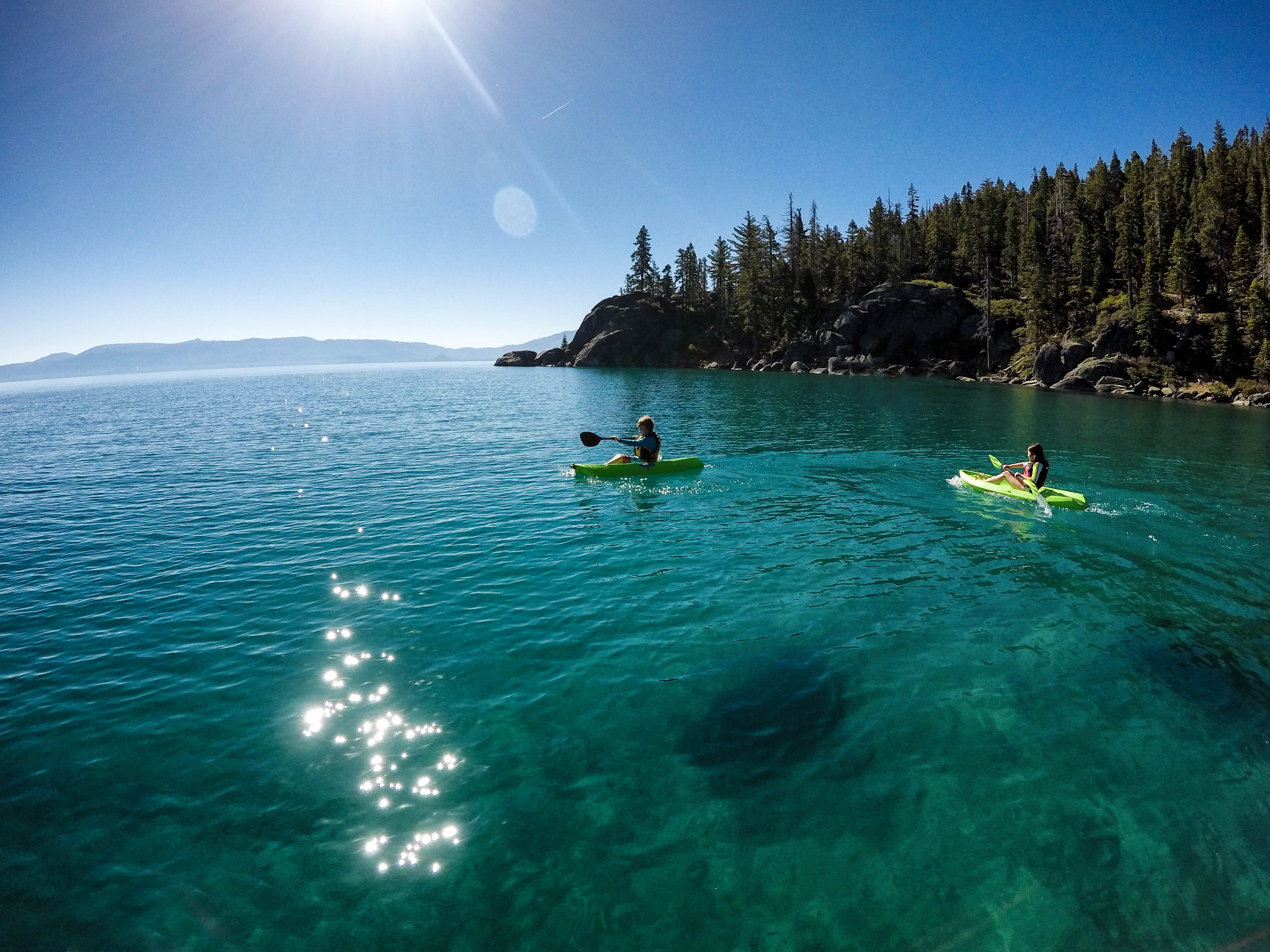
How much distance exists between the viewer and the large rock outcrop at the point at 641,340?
136 metres

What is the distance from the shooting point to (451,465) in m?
29.5

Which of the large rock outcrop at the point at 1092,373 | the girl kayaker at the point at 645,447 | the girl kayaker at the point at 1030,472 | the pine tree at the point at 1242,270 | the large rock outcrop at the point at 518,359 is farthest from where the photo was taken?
the large rock outcrop at the point at 518,359

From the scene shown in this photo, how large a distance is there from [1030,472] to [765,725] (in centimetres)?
1697

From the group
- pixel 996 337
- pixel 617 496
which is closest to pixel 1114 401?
pixel 996 337

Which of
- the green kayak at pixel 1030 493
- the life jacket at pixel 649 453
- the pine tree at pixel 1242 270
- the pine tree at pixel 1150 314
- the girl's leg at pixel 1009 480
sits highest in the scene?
the pine tree at pixel 1242 270

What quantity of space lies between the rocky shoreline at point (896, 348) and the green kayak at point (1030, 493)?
2221 inches

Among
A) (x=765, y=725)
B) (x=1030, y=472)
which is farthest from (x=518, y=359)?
(x=765, y=725)

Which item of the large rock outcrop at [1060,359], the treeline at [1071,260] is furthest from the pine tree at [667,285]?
the large rock outcrop at [1060,359]

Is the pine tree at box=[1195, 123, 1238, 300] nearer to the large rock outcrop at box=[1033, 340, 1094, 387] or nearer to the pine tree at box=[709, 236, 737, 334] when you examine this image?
the large rock outcrop at box=[1033, 340, 1094, 387]

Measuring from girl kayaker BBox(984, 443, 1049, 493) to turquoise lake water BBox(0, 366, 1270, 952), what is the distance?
1523 mm

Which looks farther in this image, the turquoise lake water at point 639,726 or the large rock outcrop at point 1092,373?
the large rock outcrop at point 1092,373

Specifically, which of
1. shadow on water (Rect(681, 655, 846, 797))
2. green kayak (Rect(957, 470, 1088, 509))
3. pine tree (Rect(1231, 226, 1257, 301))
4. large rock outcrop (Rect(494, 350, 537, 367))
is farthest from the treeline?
shadow on water (Rect(681, 655, 846, 797))

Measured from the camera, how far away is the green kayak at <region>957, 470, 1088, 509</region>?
20.3 metres

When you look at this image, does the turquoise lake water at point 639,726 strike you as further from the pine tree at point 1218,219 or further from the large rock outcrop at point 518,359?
the large rock outcrop at point 518,359
